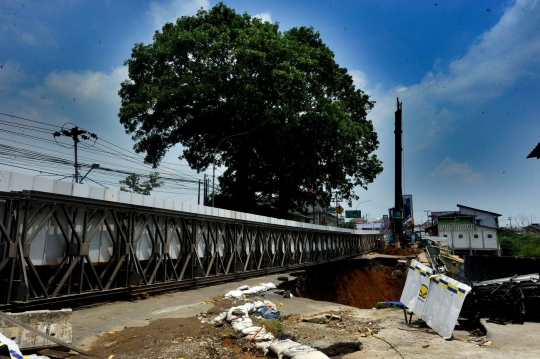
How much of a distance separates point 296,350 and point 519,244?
52203 millimetres

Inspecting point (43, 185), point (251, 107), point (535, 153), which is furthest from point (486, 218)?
point (43, 185)

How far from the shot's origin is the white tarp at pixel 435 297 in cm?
669

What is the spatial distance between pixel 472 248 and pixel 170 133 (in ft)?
152

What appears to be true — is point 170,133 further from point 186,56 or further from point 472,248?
point 472,248

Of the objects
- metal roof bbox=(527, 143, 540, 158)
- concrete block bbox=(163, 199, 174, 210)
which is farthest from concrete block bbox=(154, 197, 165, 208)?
metal roof bbox=(527, 143, 540, 158)

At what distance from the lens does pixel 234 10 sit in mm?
27344

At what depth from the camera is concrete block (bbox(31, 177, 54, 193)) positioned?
837 cm

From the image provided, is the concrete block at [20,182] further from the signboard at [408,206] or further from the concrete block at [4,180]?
the signboard at [408,206]

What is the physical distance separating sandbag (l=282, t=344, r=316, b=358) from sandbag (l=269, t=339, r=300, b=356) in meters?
0.13

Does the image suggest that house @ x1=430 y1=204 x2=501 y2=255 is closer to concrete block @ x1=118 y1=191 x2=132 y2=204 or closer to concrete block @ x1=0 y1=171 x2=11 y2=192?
concrete block @ x1=118 y1=191 x2=132 y2=204

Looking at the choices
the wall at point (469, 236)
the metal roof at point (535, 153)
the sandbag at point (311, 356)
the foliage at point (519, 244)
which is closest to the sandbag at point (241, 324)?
the sandbag at point (311, 356)

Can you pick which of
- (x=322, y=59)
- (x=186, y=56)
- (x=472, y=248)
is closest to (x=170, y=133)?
(x=186, y=56)

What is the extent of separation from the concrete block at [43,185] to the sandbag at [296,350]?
6.39 m

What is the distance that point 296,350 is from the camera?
210 inches
